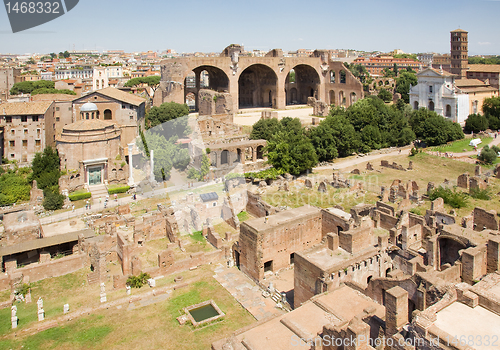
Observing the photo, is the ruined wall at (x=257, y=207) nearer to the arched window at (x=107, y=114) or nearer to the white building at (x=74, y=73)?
the arched window at (x=107, y=114)

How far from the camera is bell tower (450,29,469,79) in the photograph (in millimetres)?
74312

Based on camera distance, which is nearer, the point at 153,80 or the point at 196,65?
the point at 196,65

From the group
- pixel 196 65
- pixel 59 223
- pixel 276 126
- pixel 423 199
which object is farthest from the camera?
pixel 196 65

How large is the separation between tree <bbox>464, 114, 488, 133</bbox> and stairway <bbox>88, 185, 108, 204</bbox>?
45.7 m

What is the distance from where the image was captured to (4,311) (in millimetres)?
20188

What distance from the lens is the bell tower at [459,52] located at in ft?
244

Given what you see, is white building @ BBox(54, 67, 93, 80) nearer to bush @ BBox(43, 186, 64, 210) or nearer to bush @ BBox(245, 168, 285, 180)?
bush @ BBox(43, 186, 64, 210)

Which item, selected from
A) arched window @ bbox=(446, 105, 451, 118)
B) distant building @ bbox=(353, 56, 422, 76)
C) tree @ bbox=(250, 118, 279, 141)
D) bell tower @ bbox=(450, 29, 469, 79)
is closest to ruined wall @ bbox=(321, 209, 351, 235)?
tree @ bbox=(250, 118, 279, 141)

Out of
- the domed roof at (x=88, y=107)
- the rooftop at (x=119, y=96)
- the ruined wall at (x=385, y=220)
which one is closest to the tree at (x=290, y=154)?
the ruined wall at (x=385, y=220)

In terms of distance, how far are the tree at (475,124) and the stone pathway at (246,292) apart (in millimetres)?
44793

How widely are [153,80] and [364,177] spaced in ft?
215

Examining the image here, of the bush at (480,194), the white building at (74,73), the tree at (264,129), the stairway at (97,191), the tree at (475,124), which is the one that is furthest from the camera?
the white building at (74,73)

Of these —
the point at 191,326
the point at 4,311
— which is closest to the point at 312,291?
the point at 191,326

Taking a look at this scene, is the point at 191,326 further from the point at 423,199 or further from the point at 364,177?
the point at 364,177
